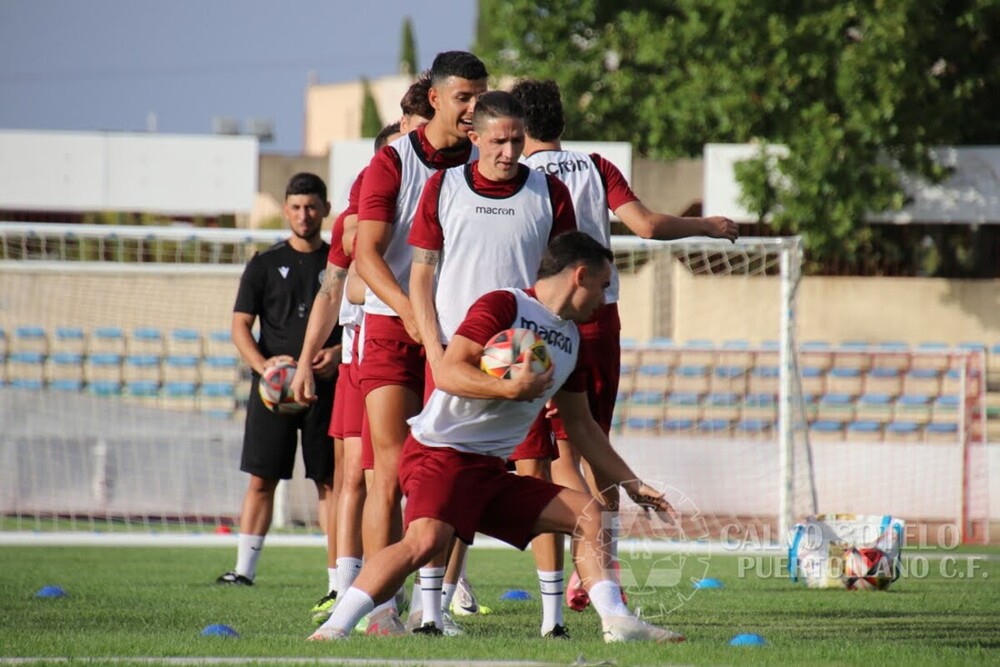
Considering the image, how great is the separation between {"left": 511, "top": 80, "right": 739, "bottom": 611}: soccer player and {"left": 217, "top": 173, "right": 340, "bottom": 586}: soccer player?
1982 mm

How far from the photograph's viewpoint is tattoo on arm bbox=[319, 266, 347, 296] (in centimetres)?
711

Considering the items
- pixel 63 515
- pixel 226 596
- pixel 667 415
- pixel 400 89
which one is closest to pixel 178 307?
pixel 63 515

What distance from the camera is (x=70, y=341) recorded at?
67.2ft

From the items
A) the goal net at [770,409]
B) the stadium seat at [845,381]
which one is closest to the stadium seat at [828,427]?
the goal net at [770,409]

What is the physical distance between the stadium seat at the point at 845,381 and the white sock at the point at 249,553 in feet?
40.7

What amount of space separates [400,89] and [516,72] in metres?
36.5

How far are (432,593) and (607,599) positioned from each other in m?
0.83

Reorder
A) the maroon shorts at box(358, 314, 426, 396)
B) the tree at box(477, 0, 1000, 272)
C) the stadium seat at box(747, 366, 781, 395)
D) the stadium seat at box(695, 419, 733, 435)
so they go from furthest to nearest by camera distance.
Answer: the tree at box(477, 0, 1000, 272), the stadium seat at box(747, 366, 781, 395), the stadium seat at box(695, 419, 733, 435), the maroon shorts at box(358, 314, 426, 396)

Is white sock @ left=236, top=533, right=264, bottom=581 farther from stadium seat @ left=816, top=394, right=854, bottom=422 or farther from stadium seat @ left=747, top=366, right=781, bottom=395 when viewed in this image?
stadium seat @ left=816, top=394, right=854, bottom=422

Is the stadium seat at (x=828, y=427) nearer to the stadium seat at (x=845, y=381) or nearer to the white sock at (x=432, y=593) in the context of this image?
the stadium seat at (x=845, y=381)

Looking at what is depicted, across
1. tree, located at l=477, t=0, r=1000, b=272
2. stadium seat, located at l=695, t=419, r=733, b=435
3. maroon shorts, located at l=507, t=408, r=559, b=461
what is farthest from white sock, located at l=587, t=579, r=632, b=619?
tree, located at l=477, t=0, r=1000, b=272

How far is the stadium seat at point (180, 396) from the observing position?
60.4 ft

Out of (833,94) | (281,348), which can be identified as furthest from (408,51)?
(281,348)

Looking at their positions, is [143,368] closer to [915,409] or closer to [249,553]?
[915,409]
